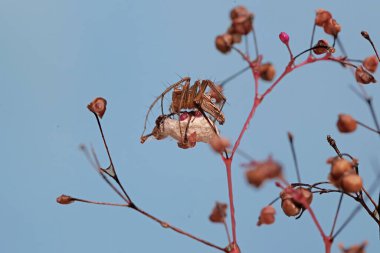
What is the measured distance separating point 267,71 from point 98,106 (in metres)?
0.32

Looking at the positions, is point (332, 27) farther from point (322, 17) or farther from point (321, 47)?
point (321, 47)

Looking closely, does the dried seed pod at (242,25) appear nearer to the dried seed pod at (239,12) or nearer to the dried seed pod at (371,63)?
the dried seed pod at (239,12)

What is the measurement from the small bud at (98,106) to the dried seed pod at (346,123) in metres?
0.41

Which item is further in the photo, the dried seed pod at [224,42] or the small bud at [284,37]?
the small bud at [284,37]

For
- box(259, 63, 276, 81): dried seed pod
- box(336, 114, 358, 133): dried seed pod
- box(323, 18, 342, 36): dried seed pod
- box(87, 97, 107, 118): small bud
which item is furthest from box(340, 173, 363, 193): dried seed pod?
box(87, 97, 107, 118): small bud

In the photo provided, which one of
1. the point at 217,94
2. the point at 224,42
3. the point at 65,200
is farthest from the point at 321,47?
the point at 65,200

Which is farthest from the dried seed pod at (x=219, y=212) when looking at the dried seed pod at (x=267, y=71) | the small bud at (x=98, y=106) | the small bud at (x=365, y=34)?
the small bud at (x=365, y=34)

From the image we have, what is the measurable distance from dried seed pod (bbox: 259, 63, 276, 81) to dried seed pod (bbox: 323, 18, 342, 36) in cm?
18

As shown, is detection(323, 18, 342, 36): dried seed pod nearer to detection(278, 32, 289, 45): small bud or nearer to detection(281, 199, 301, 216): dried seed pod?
detection(278, 32, 289, 45): small bud

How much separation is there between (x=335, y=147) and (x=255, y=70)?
1.03ft

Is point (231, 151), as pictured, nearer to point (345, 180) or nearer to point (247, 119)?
point (247, 119)

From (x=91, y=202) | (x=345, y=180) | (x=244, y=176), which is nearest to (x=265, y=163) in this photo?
(x=244, y=176)

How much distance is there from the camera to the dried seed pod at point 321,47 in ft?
3.73

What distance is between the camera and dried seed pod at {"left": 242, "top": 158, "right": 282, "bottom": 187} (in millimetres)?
705
